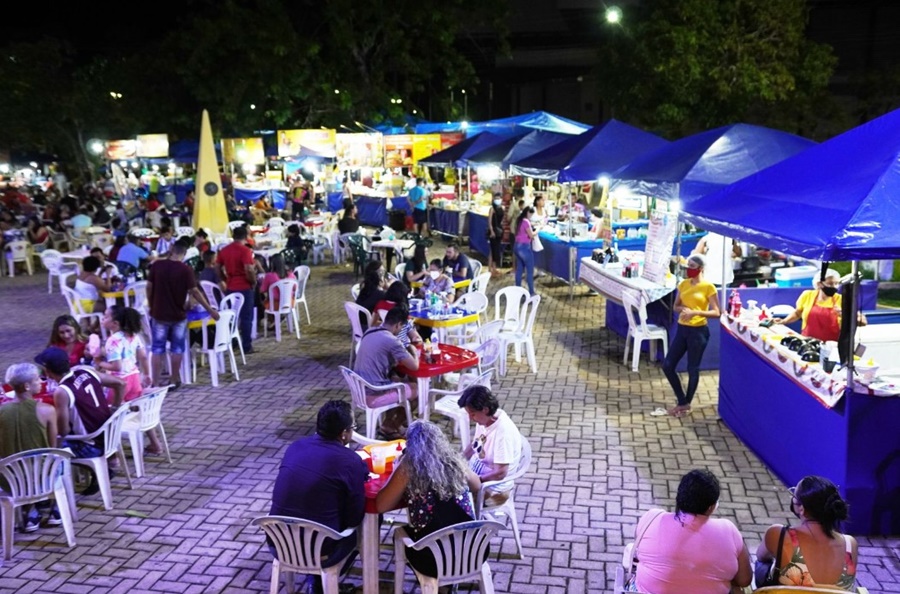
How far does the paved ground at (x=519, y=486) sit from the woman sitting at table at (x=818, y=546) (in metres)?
1.27

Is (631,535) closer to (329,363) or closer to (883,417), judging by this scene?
(883,417)

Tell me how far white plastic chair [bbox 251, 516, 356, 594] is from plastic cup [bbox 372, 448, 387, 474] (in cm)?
56

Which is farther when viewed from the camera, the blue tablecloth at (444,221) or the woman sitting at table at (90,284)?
the blue tablecloth at (444,221)

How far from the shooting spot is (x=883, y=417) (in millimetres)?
5207

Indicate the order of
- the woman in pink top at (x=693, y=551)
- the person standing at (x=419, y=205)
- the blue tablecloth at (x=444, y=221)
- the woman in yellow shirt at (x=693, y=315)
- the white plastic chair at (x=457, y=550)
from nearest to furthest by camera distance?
the woman in pink top at (x=693, y=551) → the white plastic chair at (x=457, y=550) → the woman in yellow shirt at (x=693, y=315) → the person standing at (x=419, y=205) → the blue tablecloth at (x=444, y=221)

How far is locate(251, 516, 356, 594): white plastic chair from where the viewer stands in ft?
13.5

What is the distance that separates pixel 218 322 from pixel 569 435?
398 cm

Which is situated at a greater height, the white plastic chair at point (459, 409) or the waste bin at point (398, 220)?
the waste bin at point (398, 220)

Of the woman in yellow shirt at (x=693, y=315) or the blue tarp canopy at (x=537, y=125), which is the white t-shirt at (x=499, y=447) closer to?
the woman in yellow shirt at (x=693, y=315)

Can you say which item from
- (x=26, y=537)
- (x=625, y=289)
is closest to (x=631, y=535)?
(x=26, y=537)

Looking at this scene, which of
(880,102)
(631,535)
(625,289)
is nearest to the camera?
(631,535)

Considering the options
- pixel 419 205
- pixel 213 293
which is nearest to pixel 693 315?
pixel 213 293

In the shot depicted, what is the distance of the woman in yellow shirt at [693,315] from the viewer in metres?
7.34

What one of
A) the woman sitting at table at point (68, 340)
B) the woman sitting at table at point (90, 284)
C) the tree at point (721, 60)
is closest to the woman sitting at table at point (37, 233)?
the woman sitting at table at point (90, 284)
